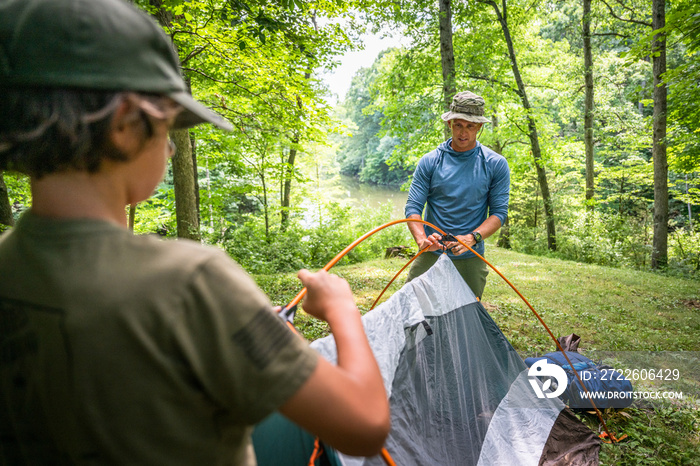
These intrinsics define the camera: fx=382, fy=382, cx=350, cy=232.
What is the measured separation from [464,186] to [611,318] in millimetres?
3683

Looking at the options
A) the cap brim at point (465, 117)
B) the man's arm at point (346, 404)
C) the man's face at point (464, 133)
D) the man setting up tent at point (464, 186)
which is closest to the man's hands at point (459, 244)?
the man setting up tent at point (464, 186)

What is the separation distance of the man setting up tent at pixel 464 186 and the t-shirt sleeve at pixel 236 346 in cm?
212

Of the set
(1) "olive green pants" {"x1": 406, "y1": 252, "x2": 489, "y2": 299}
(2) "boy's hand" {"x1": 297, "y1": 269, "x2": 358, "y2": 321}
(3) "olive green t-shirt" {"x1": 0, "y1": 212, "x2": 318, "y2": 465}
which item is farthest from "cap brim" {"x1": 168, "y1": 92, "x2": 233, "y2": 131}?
(1) "olive green pants" {"x1": 406, "y1": 252, "x2": 489, "y2": 299}

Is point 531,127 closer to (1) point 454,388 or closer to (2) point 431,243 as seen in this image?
(2) point 431,243

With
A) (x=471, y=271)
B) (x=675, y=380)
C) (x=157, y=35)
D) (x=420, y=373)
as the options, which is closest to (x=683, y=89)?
(x=675, y=380)

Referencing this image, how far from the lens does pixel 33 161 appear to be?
503 millimetres

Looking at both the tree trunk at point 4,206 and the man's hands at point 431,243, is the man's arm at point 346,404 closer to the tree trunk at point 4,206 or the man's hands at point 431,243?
the man's hands at point 431,243

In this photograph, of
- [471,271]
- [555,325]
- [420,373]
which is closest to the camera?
[420,373]

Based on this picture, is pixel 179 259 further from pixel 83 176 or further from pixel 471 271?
pixel 471 271

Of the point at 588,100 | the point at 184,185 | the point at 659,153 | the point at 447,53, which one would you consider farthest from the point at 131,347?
the point at 588,100

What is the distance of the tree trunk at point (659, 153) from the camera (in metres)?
7.02

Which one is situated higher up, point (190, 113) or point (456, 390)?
point (190, 113)

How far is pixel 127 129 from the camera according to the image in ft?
1.73

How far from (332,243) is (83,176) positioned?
9215 millimetres
